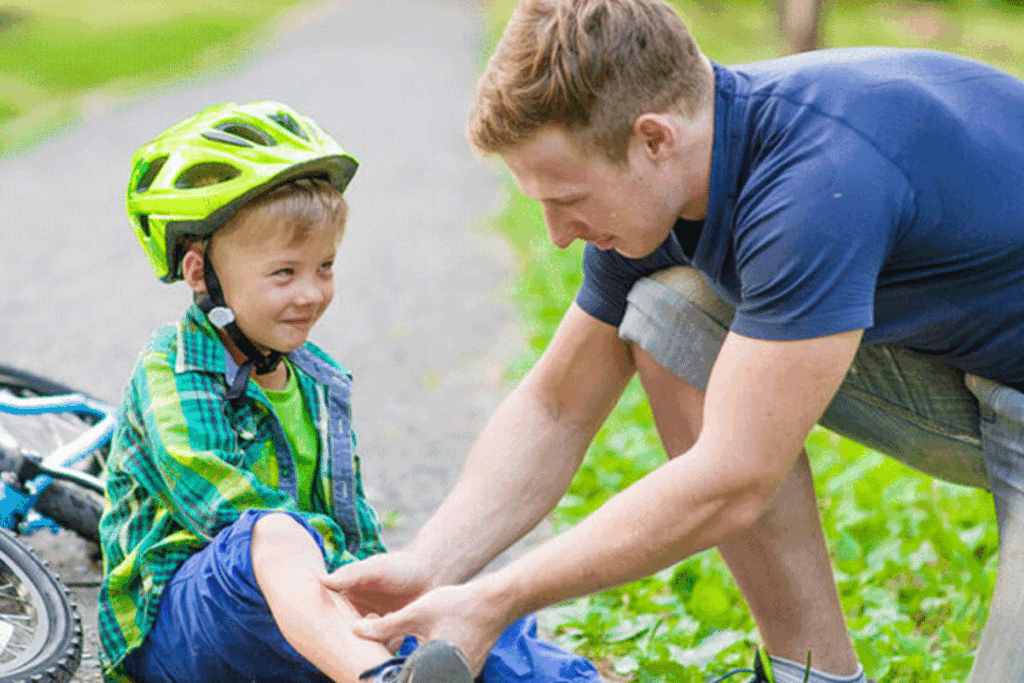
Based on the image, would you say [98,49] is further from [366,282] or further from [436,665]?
[436,665]

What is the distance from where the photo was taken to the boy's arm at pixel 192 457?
2.73 metres

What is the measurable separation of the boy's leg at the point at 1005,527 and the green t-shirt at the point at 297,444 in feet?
4.47

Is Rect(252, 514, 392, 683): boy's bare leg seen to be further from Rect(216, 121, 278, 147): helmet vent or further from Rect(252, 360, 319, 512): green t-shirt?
Rect(216, 121, 278, 147): helmet vent

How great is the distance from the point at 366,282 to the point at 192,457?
17.2ft

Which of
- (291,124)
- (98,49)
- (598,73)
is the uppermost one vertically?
(598,73)

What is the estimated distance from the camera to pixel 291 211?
2949 mm

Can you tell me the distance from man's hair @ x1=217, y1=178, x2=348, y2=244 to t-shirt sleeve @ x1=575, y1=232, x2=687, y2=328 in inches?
22.3

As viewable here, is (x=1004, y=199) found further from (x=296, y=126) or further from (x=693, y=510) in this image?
(x=296, y=126)

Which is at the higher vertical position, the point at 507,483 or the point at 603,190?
the point at 603,190

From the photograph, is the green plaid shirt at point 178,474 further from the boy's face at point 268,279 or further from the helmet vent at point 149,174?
the helmet vent at point 149,174

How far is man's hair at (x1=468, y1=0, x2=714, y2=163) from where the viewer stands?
7.77ft

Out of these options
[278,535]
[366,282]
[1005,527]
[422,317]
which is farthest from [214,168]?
[366,282]

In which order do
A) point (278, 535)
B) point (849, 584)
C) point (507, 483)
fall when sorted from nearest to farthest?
point (278, 535) → point (507, 483) → point (849, 584)

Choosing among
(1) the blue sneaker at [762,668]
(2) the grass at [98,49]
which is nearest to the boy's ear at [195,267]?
(1) the blue sneaker at [762,668]
